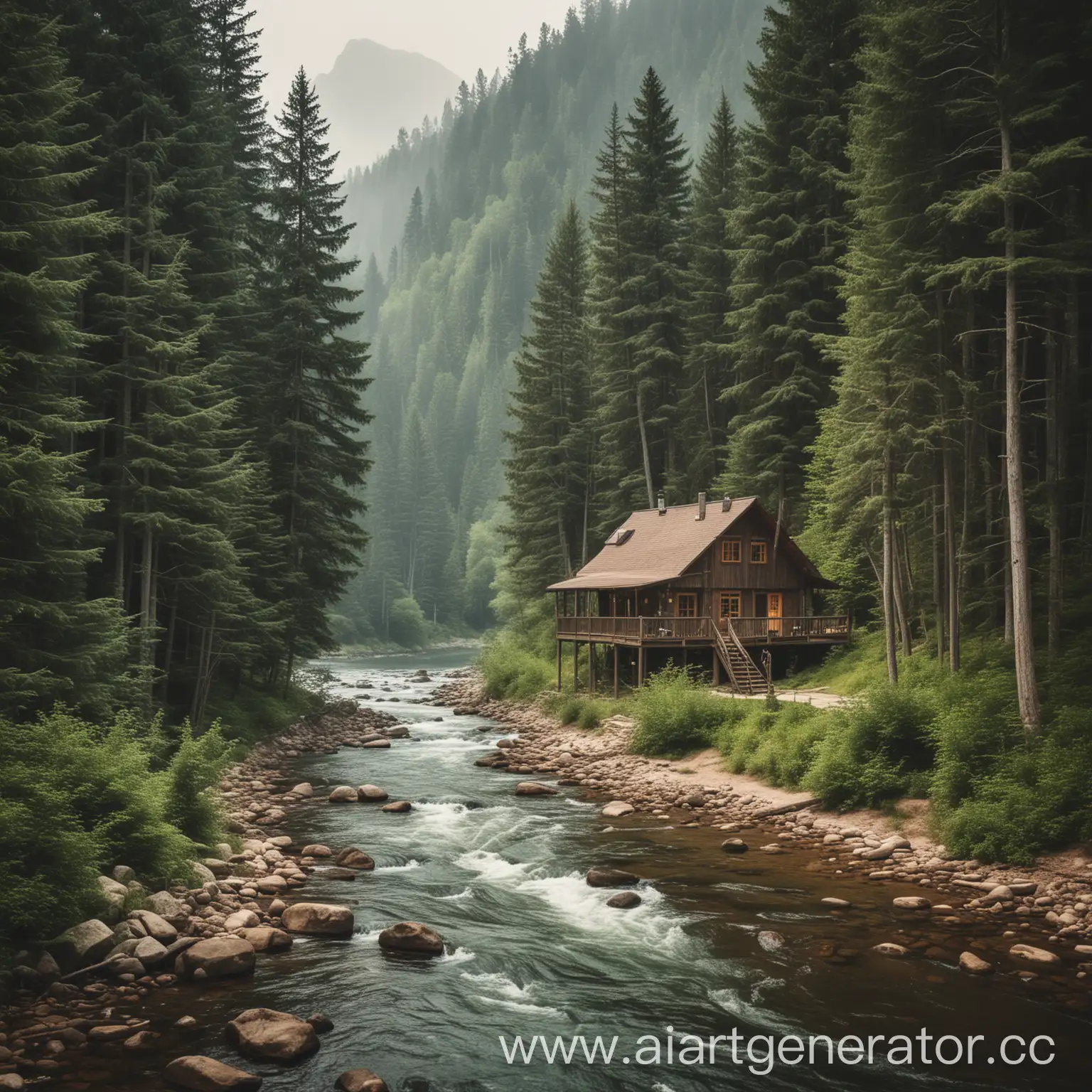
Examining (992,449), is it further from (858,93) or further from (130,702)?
(130,702)

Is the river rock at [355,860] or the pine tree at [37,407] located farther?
the river rock at [355,860]

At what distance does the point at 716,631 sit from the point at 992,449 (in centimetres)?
1102

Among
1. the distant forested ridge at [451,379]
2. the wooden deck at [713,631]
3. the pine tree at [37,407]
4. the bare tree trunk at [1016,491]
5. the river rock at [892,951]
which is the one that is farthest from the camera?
the distant forested ridge at [451,379]

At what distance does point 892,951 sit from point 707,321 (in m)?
34.3

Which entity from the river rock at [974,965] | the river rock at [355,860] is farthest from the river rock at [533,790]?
the river rock at [974,965]

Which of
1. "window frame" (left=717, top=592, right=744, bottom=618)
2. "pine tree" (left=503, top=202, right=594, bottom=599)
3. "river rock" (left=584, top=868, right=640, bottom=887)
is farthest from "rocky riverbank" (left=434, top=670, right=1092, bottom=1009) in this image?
"pine tree" (left=503, top=202, right=594, bottom=599)

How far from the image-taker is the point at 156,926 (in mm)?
10312

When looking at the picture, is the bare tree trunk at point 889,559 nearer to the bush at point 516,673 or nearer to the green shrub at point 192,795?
the green shrub at point 192,795

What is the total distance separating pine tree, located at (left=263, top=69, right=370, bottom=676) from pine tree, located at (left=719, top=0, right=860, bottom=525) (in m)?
16.5

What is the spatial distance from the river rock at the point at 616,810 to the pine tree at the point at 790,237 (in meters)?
17.8

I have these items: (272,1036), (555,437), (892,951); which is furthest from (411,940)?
(555,437)

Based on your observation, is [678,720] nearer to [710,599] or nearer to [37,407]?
[710,599]

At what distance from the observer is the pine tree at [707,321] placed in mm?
40438

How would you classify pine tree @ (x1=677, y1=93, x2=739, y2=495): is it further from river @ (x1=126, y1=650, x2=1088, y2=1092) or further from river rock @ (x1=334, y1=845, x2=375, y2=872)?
river rock @ (x1=334, y1=845, x2=375, y2=872)
